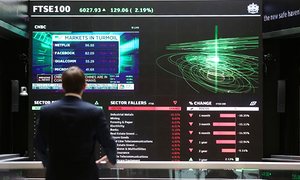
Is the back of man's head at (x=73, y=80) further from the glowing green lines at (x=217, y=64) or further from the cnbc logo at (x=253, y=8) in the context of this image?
the cnbc logo at (x=253, y=8)

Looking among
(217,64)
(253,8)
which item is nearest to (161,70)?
(217,64)

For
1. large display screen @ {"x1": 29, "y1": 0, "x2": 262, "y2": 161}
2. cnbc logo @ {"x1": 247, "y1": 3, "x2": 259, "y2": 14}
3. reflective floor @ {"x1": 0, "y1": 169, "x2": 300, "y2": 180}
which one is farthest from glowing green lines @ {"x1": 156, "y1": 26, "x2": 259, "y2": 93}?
reflective floor @ {"x1": 0, "y1": 169, "x2": 300, "y2": 180}

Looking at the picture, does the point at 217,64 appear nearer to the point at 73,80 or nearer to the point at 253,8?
the point at 253,8

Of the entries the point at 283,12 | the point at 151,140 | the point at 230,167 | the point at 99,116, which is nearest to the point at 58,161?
the point at 99,116

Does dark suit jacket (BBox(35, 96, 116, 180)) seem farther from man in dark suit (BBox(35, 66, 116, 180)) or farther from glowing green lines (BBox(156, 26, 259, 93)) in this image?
glowing green lines (BBox(156, 26, 259, 93))

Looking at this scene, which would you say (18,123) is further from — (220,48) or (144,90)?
(220,48)

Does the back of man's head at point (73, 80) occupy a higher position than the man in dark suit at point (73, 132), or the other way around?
the back of man's head at point (73, 80)

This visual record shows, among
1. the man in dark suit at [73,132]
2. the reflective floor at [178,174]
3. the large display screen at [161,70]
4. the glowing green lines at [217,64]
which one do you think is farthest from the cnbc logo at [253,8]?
the man in dark suit at [73,132]

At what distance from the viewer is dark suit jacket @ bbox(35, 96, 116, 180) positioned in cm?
254

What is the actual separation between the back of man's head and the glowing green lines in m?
2.72

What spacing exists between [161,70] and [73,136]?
275cm

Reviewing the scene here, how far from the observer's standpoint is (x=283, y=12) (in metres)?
5.23

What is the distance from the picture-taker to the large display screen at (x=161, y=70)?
521cm

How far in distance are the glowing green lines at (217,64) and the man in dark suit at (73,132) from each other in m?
2.72
